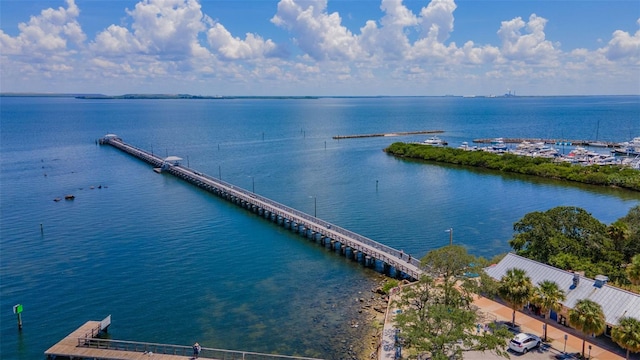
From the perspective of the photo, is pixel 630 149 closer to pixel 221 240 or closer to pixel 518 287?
pixel 221 240

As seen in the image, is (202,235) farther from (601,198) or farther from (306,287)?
(601,198)

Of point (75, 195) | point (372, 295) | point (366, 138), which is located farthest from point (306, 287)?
point (366, 138)

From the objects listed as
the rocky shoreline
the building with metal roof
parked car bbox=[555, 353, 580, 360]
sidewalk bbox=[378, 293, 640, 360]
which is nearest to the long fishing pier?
the rocky shoreline

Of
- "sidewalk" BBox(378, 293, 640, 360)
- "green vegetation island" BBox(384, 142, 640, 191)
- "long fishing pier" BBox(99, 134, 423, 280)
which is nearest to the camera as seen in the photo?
"sidewalk" BBox(378, 293, 640, 360)

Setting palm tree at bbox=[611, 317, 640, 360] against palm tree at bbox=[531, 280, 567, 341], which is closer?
palm tree at bbox=[611, 317, 640, 360]

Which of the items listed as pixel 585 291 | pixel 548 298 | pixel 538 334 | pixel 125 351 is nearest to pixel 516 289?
pixel 548 298

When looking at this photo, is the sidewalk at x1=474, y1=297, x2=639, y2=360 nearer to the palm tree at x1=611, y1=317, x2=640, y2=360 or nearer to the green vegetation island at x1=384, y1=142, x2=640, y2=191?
the palm tree at x1=611, y1=317, x2=640, y2=360

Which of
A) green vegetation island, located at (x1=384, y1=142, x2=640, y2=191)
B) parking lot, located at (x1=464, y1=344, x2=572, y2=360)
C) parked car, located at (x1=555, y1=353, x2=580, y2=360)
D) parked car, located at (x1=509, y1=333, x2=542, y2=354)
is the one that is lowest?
parking lot, located at (x1=464, y1=344, x2=572, y2=360)

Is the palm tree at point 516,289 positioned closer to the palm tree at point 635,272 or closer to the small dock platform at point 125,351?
the palm tree at point 635,272
